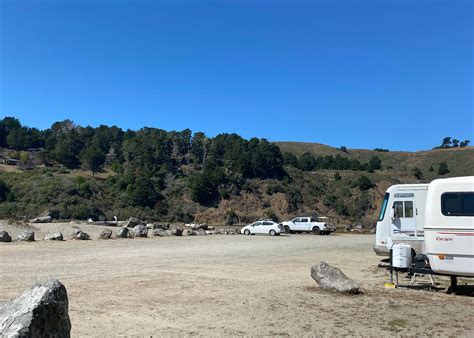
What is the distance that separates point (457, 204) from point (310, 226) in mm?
33006

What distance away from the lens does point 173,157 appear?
311 feet

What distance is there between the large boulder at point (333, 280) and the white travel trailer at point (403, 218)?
669 centimetres

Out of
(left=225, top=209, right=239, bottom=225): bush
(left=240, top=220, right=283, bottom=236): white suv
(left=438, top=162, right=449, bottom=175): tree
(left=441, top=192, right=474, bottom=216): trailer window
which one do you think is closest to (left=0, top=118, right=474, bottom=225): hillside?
(left=438, top=162, right=449, bottom=175): tree

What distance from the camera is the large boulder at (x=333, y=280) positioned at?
421 inches

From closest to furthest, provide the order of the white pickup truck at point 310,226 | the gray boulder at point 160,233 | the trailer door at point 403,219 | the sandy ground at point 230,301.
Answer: the sandy ground at point 230,301
the trailer door at point 403,219
the gray boulder at point 160,233
the white pickup truck at point 310,226

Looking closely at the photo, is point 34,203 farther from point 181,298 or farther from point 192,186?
point 181,298

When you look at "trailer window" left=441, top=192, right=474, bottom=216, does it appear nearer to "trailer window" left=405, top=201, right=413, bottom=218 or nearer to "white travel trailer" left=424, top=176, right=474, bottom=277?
"white travel trailer" left=424, top=176, right=474, bottom=277

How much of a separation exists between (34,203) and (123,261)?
52.7m

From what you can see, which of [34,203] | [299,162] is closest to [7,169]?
[34,203]

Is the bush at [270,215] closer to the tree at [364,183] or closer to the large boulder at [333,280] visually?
the tree at [364,183]

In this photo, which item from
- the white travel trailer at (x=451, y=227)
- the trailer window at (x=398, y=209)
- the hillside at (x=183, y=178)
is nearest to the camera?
the white travel trailer at (x=451, y=227)

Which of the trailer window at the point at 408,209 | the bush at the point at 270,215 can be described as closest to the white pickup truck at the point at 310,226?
the trailer window at the point at 408,209

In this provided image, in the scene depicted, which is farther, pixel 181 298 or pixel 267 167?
pixel 267 167

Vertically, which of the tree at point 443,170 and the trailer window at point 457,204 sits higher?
the tree at point 443,170
